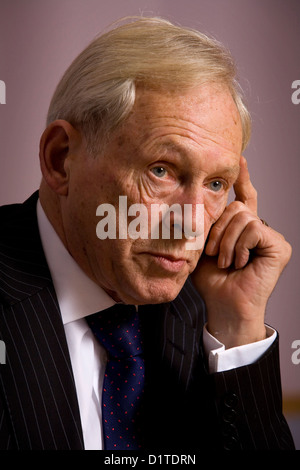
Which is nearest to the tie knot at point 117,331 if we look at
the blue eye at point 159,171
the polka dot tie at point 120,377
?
the polka dot tie at point 120,377

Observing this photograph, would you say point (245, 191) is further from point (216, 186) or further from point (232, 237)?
point (216, 186)

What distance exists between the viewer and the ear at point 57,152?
4.99ft

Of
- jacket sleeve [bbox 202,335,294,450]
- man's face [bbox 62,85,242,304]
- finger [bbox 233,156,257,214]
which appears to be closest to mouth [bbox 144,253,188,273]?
man's face [bbox 62,85,242,304]

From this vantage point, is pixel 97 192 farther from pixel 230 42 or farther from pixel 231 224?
pixel 230 42

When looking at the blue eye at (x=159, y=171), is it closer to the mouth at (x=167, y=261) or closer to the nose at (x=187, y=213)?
the nose at (x=187, y=213)

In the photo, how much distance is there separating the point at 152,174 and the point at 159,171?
0.02 metres

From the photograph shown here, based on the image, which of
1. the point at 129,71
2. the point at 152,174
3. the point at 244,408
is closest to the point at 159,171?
the point at 152,174

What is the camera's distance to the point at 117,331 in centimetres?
159

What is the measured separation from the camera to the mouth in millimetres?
1491

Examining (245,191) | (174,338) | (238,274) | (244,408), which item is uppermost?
(245,191)

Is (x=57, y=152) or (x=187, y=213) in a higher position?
(x=57, y=152)

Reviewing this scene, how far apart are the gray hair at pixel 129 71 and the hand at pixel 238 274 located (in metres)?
0.32

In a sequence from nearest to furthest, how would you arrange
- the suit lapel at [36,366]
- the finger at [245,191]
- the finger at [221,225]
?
the suit lapel at [36,366] → the finger at [221,225] → the finger at [245,191]
